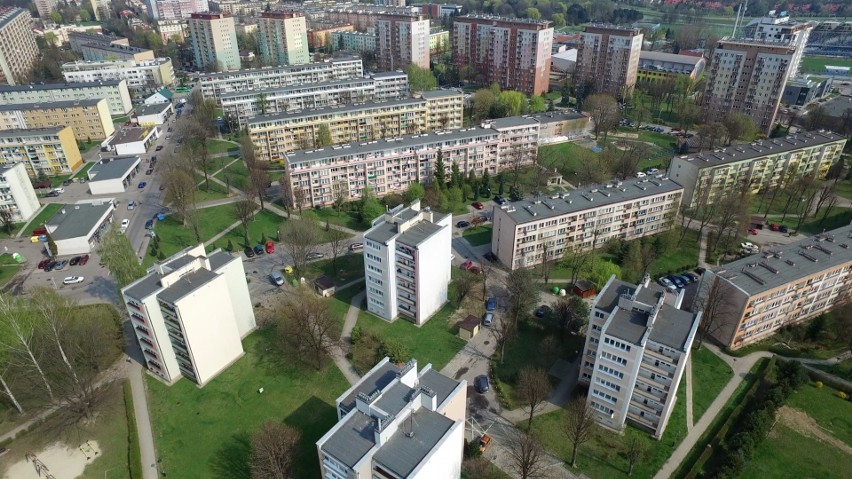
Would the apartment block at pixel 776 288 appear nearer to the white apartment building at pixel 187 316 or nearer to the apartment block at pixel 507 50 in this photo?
the white apartment building at pixel 187 316

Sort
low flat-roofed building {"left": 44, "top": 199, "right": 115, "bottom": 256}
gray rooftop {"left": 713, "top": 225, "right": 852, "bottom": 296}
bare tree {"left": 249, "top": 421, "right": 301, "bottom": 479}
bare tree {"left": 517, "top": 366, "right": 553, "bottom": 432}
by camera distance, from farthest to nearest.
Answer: low flat-roofed building {"left": 44, "top": 199, "right": 115, "bottom": 256} < gray rooftop {"left": 713, "top": 225, "right": 852, "bottom": 296} < bare tree {"left": 517, "top": 366, "right": 553, "bottom": 432} < bare tree {"left": 249, "top": 421, "right": 301, "bottom": 479}

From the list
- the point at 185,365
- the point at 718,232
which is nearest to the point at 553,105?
the point at 718,232

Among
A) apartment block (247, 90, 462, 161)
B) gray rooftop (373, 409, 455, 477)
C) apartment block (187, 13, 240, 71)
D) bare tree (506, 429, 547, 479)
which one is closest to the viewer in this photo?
gray rooftop (373, 409, 455, 477)

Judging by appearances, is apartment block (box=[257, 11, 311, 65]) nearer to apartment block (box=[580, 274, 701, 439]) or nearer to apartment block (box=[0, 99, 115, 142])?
apartment block (box=[0, 99, 115, 142])

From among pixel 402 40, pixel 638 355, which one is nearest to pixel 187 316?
pixel 638 355

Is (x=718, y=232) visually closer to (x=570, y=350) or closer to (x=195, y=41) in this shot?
(x=570, y=350)

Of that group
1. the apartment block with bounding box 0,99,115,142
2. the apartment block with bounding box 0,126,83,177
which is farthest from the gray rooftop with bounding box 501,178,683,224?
the apartment block with bounding box 0,99,115,142

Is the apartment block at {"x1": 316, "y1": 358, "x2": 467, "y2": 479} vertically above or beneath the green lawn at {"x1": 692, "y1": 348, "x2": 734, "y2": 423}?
above
